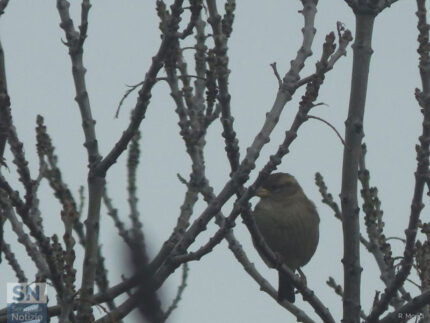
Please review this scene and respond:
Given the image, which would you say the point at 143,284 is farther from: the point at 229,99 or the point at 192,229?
the point at 229,99

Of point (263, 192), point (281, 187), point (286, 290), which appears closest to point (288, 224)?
point (263, 192)

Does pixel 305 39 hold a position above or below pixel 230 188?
above

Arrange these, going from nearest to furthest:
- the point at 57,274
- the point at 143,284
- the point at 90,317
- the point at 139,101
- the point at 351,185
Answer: the point at 143,284
the point at 90,317
the point at 57,274
the point at 139,101
the point at 351,185

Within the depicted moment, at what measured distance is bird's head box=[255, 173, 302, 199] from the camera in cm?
717

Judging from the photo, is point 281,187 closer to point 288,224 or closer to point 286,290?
point 288,224

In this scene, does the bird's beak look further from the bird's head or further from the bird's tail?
the bird's tail

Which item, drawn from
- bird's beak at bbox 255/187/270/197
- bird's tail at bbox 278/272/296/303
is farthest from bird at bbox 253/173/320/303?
bird's tail at bbox 278/272/296/303

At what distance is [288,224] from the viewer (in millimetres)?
6797

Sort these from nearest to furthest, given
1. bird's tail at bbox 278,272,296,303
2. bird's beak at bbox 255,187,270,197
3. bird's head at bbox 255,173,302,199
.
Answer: bird's tail at bbox 278,272,296,303
bird's beak at bbox 255,187,270,197
bird's head at bbox 255,173,302,199

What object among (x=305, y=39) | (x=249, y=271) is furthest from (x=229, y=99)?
(x=249, y=271)

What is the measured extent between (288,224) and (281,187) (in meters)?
0.66

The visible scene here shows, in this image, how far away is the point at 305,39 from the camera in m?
3.69

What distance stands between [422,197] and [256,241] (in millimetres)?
920

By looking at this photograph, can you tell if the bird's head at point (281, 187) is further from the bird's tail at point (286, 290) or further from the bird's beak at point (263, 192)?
the bird's tail at point (286, 290)
